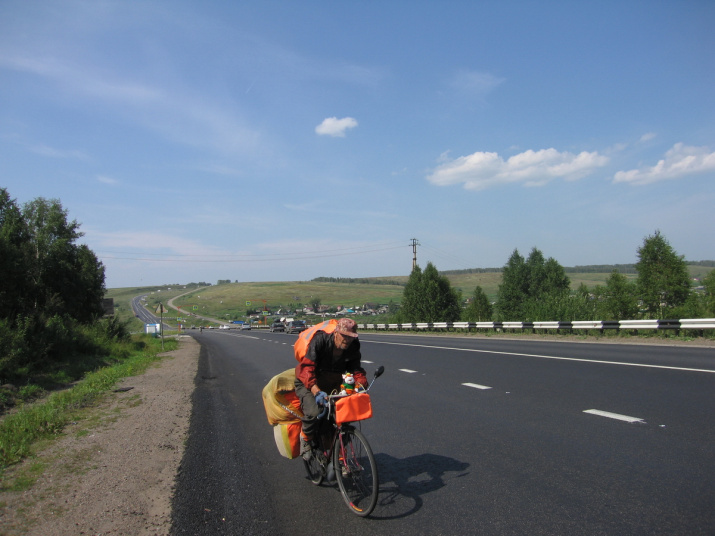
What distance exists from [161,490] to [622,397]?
23.1 feet

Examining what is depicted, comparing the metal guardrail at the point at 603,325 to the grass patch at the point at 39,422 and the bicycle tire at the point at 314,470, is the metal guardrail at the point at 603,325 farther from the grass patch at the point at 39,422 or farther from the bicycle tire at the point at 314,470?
the grass patch at the point at 39,422

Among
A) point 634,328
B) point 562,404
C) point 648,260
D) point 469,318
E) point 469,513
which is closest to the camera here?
point 469,513

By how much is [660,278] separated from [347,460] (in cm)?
3409

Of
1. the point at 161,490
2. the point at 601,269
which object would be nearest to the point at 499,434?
the point at 161,490

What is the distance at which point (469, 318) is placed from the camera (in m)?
63.0

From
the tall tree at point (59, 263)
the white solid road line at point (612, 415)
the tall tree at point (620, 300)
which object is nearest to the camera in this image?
the white solid road line at point (612, 415)

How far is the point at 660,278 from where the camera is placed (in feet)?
107

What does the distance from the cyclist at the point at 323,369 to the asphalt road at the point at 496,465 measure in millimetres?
780

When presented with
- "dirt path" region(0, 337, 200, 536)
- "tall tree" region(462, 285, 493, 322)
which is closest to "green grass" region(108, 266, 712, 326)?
"tall tree" region(462, 285, 493, 322)

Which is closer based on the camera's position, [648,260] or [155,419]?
[155,419]

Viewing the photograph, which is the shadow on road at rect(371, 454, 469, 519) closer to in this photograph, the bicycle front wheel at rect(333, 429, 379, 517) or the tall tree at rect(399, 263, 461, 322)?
the bicycle front wheel at rect(333, 429, 379, 517)

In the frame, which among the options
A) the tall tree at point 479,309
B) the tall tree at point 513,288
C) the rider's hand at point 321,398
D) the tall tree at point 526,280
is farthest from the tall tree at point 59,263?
the tall tree at point 513,288

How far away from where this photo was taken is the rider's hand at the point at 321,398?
14.9 feet

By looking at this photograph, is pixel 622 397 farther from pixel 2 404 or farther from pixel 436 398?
pixel 2 404
